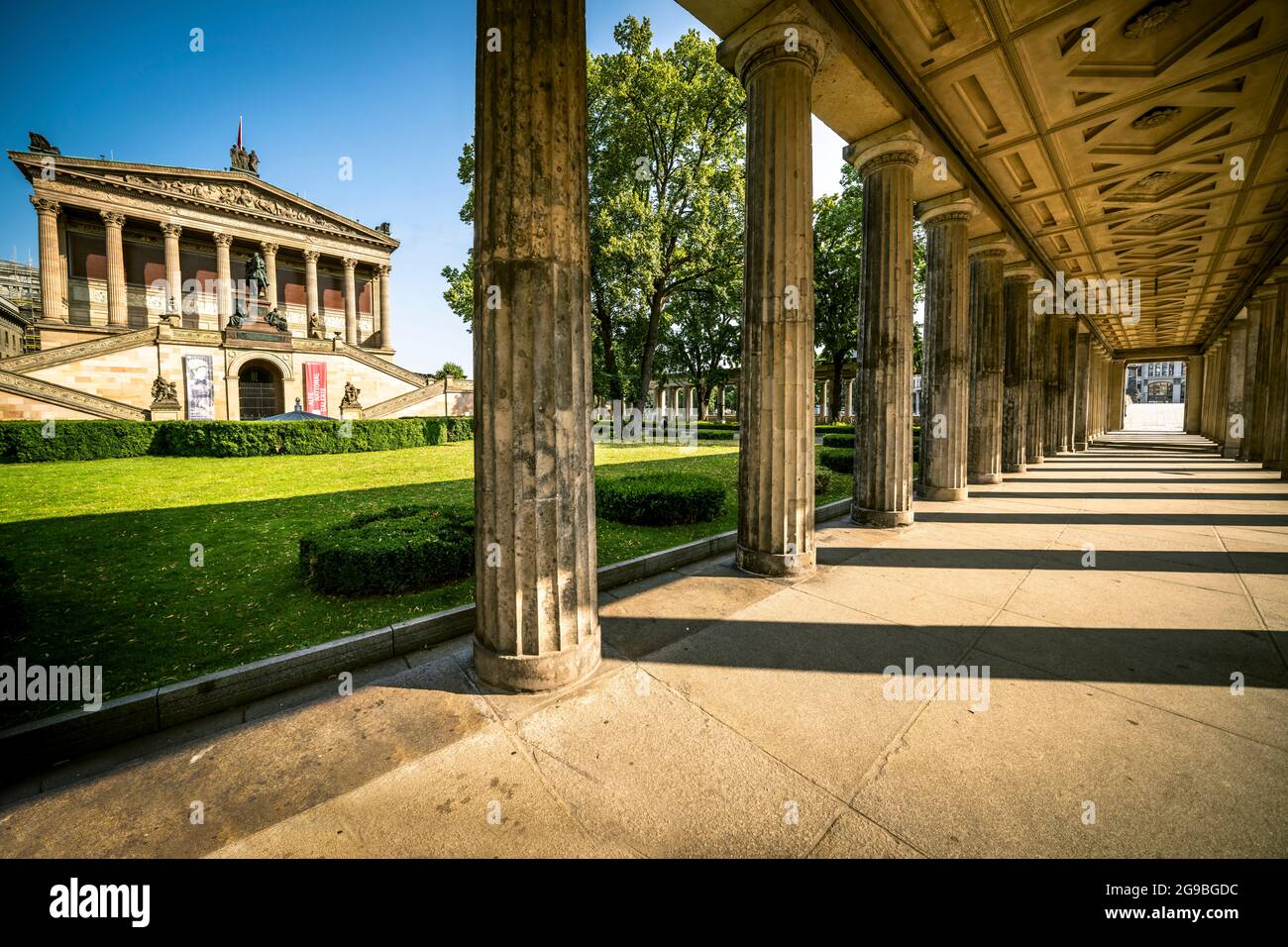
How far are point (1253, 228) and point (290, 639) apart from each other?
23.1 metres

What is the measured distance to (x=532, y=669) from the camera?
11.9ft

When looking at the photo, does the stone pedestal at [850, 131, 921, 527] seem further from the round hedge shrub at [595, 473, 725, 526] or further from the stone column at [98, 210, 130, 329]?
the stone column at [98, 210, 130, 329]

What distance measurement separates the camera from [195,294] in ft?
150

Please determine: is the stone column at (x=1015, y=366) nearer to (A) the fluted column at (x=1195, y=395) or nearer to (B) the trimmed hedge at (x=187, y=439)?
(B) the trimmed hedge at (x=187, y=439)

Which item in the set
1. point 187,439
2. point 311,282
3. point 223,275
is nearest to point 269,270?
point 311,282

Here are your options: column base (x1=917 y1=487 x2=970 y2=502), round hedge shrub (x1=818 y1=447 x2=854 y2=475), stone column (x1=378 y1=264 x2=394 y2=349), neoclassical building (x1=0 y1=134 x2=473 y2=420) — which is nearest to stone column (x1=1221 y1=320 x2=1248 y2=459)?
round hedge shrub (x1=818 y1=447 x2=854 y2=475)

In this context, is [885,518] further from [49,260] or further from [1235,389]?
[49,260]

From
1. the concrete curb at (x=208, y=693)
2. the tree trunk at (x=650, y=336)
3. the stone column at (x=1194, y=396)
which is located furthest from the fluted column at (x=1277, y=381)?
the stone column at (x=1194, y=396)

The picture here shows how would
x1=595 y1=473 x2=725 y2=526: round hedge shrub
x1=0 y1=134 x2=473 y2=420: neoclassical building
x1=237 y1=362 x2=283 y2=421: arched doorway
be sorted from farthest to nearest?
x1=237 y1=362 x2=283 y2=421: arched doorway
x1=0 y1=134 x2=473 y2=420: neoclassical building
x1=595 y1=473 x2=725 y2=526: round hedge shrub

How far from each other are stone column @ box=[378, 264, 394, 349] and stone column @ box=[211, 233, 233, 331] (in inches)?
483

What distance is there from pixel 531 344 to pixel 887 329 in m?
6.74

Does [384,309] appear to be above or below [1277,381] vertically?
above

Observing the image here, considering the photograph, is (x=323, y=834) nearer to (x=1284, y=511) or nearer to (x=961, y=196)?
(x=961, y=196)

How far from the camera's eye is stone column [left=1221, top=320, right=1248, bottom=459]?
1980 centimetres
